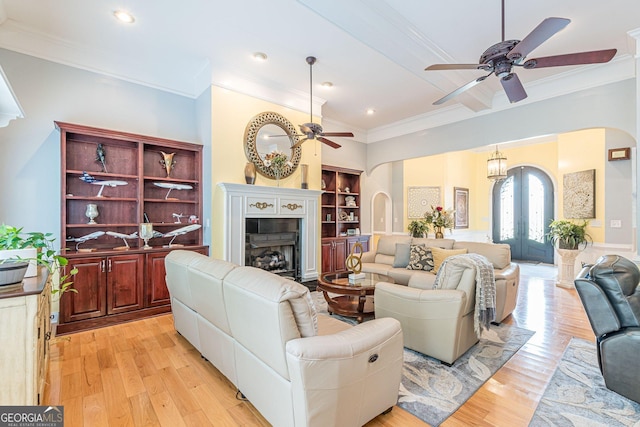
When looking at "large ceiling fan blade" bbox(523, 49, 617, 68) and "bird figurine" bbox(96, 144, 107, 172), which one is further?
"bird figurine" bbox(96, 144, 107, 172)

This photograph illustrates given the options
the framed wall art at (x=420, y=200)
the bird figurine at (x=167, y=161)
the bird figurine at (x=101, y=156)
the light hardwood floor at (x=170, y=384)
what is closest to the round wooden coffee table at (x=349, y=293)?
the light hardwood floor at (x=170, y=384)

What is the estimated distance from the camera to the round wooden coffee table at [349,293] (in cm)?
330

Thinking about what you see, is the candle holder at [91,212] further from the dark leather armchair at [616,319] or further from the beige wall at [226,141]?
the dark leather armchair at [616,319]

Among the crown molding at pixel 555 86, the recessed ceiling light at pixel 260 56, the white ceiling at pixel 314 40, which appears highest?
the recessed ceiling light at pixel 260 56

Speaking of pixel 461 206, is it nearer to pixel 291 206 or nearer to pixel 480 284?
pixel 291 206

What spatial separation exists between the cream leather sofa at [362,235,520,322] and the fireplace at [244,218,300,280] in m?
1.31

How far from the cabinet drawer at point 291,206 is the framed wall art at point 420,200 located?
3.90 metres

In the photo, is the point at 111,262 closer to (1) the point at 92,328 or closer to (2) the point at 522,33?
(1) the point at 92,328

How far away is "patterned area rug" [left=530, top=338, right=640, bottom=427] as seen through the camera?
1.86 m

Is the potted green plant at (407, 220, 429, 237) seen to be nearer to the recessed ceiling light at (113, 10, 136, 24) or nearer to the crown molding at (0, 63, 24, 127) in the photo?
the recessed ceiling light at (113, 10, 136, 24)

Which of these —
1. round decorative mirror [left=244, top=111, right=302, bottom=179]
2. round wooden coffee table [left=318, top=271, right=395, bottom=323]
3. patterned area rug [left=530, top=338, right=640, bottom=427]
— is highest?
round decorative mirror [left=244, top=111, right=302, bottom=179]

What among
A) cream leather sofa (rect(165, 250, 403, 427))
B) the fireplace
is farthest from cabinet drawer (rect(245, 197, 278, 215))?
cream leather sofa (rect(165, 250, 403, 427))

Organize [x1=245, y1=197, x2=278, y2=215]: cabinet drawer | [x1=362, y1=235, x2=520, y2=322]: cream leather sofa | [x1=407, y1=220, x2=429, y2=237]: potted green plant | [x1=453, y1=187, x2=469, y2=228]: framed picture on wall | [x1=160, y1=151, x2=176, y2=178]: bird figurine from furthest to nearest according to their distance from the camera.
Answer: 1. [x1=453, y1=187, x2=469, y2=228]: framed picture on wall
2. [x1=407, y1=220, x2=429, y2=237]: potted green plant
3. [x1=245, y1=197, x2=278, y2=215]: cabinet drawer
4. [x1=160, y1=151, x2=176, y2=178]: bird figurine
5. [x1=362, y1=235, x2=520, y2=322]: cream leather sofa

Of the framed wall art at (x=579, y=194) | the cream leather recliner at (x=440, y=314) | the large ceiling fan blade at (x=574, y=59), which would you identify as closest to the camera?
the large ceiling fan blade at (x=574, y=59)
